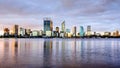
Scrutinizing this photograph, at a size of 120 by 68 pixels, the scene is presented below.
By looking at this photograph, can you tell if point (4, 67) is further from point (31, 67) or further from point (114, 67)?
point (114, 67)

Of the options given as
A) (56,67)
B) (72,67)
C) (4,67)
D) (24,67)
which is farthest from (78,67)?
(4,67)

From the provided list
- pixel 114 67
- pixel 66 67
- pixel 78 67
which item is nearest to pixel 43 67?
pixel 66 67

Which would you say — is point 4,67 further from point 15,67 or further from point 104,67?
point 104,67

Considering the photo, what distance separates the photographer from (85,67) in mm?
22078

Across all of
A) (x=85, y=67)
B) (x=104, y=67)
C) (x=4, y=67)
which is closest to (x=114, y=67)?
(x=104, y=67)

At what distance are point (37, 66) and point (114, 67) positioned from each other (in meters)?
8.73

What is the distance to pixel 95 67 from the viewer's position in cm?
2222

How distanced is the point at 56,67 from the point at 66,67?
3.65 feet

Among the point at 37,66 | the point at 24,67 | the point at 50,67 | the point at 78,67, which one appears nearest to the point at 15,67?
the point at 24,67

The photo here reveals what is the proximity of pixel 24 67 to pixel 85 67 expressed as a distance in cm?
676

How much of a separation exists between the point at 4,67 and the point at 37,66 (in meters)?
3.60

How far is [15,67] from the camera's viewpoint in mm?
21406

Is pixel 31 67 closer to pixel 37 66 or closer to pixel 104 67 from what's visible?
pixel 37 66

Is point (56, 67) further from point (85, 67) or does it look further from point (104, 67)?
point (104, 67)
